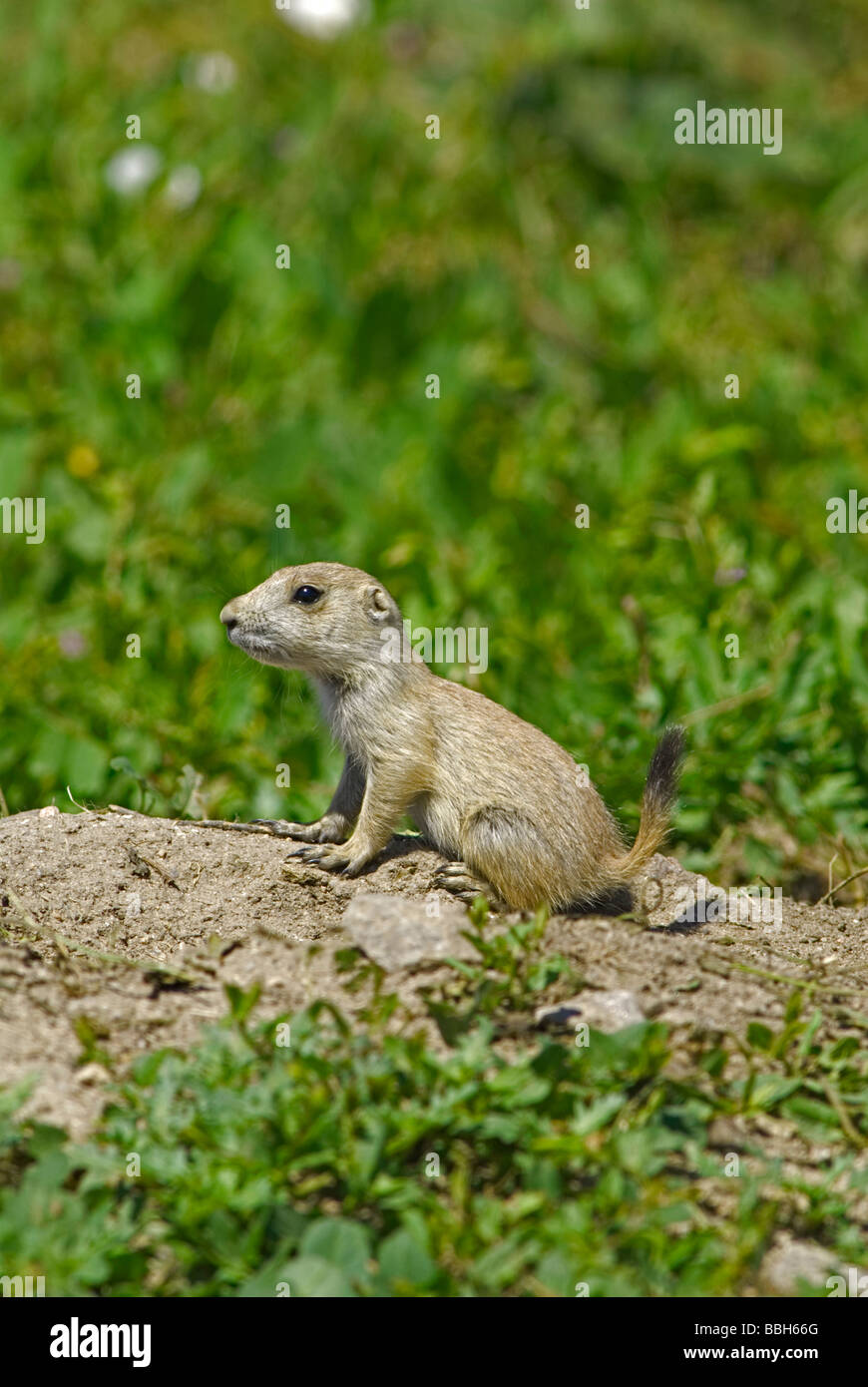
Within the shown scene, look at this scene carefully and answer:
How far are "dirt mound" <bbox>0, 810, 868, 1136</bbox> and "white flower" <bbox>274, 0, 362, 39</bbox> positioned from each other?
26.4ft


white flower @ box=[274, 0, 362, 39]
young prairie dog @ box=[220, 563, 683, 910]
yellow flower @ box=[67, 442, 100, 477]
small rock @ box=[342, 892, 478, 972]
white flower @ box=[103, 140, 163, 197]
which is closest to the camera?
Result: small rock @ box=[342, 892, 478, 972]

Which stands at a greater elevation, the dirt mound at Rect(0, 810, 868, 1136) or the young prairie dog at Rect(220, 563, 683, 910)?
the young prairie dog at Rect(220, 563, 683, 910)

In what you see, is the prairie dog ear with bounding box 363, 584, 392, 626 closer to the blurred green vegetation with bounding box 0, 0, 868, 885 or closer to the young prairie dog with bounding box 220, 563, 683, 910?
the young prairie dog with bounding box 220, 563, 683, 910

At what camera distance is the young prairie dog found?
14.4ft

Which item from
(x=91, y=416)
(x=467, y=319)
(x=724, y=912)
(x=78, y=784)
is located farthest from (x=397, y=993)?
(x=467, y=319)

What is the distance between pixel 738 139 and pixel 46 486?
5.72 metres

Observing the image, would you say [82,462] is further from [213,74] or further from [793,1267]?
[793,1267]

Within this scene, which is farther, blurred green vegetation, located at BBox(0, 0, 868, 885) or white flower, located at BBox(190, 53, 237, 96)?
white flower, located at BBox(190, 53, 237, 96)

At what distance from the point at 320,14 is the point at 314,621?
7712 millimetres

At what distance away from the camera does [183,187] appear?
9.55 m

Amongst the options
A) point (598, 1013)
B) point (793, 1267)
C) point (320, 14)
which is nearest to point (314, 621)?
point (598, 1013)

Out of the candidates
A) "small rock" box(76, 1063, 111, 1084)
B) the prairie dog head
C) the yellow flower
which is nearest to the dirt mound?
"small rock" box(76, 1063, 111, 1084)

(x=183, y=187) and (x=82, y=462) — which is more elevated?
(x=183, y=187)

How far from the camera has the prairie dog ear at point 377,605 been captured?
479cm
